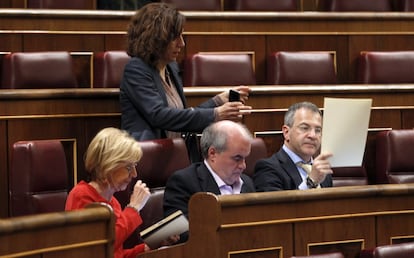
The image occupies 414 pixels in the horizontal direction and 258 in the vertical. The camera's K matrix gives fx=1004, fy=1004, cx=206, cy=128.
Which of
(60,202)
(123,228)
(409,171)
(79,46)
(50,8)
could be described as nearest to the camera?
(123,228)

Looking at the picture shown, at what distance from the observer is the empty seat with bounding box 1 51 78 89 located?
1.17 metres

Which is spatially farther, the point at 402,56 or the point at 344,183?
the point at 402,56

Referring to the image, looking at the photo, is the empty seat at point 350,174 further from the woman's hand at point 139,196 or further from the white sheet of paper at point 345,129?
the woman's hand at point 139,196

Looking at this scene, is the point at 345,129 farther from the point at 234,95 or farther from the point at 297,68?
the point at 297,68

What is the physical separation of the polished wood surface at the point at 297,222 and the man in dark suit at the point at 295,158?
0.35ft

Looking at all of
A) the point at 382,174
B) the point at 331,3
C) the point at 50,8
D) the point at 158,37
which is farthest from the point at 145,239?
the point at 331,3

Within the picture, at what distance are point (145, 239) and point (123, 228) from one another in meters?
0.02

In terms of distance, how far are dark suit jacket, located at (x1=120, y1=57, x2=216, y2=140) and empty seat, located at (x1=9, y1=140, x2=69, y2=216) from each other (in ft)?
0.35

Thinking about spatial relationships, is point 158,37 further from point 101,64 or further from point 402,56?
point 402,56

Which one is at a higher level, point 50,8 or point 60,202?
point 50,8

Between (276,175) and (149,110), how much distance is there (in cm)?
15

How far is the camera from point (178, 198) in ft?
3.03

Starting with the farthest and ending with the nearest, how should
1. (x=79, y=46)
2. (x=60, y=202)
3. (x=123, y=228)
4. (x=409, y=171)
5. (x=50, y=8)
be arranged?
(x=50, y=8) < (x=79, y=46) < (x=409, y=171) < (x=60, y=202) < (x=123, y=228)

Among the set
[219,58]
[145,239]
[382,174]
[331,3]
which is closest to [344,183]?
[382,174]
